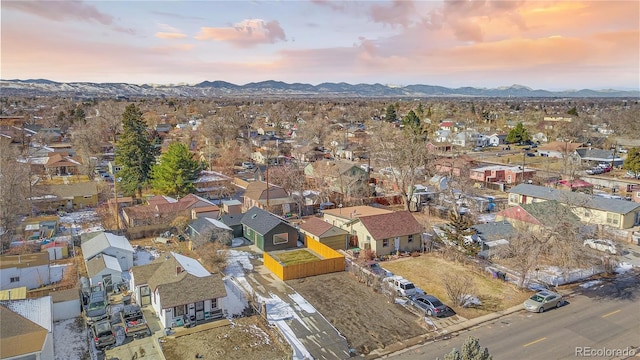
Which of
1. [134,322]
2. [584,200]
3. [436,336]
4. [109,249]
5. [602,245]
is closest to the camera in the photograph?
[436,336]

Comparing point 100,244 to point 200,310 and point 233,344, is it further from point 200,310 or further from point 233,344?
point 233,344

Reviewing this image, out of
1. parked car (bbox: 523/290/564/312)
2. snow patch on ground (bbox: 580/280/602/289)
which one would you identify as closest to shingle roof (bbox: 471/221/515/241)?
snow patch on ground (bbox: 580/280/602/289)

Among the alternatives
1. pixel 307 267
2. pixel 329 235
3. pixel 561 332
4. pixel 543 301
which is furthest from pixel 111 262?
pixel 561 332

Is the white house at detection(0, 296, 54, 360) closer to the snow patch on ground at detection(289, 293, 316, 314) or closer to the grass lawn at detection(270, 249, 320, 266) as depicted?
the snow patch on ground at detection(289, 293, 316, 314)

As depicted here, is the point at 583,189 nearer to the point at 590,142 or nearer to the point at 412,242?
the point at 412,242

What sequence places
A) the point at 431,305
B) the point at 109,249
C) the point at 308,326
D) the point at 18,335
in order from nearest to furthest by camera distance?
1. the point at 18,335
2. the point at 308,326
3. the point at 431,305
4. the point at 109,249

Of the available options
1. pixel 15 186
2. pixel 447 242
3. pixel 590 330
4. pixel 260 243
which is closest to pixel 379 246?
pixel 447 242

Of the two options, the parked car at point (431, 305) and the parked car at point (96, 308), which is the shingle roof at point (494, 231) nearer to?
the parked car at point (431, 305)
